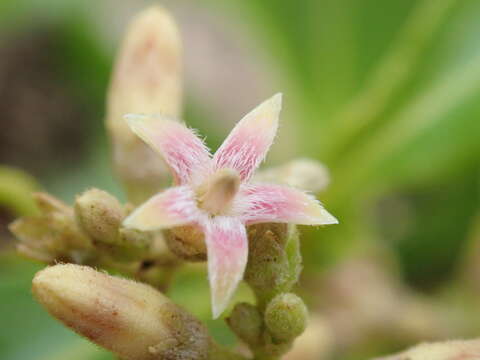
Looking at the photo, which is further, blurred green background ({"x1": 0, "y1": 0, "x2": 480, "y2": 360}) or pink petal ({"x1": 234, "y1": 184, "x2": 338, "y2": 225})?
blurred green background ({"x1": 0, "y1": 0, "x2": 480, "y2": 360})

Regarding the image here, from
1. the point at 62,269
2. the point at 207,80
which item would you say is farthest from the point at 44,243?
the point at 207,80

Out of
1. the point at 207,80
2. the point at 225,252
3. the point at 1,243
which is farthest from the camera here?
the point at 207,80

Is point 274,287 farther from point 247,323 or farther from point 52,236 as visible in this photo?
point 52,236

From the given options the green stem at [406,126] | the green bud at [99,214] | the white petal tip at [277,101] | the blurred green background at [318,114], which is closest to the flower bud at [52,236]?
the green bud at [99,214]

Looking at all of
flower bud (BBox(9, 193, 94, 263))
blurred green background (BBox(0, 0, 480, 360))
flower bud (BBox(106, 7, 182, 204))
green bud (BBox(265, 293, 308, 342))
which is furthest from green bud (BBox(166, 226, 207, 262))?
blurred green background (BBox(0, 0, 480, 360))

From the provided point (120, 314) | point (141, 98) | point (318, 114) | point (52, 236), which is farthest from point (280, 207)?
point (318, 114)

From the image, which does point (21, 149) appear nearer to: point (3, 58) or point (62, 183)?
point (62, 183)

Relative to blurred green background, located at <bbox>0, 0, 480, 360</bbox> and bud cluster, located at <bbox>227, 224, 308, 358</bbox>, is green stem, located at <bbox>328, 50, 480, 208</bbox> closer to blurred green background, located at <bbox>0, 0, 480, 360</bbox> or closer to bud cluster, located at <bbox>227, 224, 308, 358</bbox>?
blurred green background, located at <bbox>0, 0, 480, 360</bbox>
